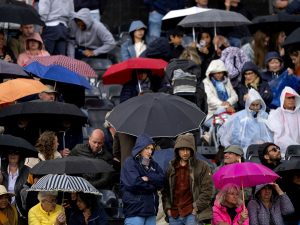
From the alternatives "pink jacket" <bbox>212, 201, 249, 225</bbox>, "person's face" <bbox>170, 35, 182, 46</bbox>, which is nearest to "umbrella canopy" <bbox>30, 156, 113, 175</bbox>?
"pink jacket" <bbox>212, 201, 249, 225</bbox>

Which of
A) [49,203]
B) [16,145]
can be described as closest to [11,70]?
[16,145]

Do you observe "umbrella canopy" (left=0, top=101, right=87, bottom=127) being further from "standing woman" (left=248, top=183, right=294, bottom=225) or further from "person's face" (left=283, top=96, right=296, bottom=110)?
"person's face" (left=283, top=96, right=296, bottom=110)

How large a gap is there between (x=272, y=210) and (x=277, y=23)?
783 centimetres

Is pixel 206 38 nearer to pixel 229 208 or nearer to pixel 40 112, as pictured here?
pixel 40 112

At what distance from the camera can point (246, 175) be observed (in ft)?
68.0

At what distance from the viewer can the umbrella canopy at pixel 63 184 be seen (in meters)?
20.1

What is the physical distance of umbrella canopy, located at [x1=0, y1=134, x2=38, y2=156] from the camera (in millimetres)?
21156

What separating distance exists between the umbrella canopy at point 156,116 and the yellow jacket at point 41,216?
5.71 feet

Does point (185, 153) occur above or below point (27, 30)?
below

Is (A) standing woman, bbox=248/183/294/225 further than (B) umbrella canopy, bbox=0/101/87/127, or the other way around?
(B) umbrella canopy, bbox=0/101/87/127

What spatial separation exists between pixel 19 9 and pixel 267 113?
14.6ft

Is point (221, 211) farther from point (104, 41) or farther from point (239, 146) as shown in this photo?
point (104, 41)

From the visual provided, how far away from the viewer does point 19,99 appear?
2411 centimetres

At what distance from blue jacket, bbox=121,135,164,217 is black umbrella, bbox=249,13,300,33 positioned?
828 centimetres
